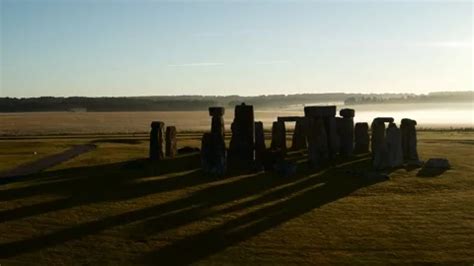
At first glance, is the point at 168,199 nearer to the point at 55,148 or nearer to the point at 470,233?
the point at 470,233

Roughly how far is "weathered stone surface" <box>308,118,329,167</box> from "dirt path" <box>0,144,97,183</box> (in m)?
13.1

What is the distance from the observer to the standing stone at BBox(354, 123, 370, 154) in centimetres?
3288

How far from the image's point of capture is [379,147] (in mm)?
26859

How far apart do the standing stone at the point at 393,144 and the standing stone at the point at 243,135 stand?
259 inches

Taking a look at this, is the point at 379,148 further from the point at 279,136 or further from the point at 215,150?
the point at 279,136

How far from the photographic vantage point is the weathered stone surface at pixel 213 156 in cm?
2438

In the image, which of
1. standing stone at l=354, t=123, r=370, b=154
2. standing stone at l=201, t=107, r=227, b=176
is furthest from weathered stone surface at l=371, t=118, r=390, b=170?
standing stone at l=201, t=107, r=227, b=176

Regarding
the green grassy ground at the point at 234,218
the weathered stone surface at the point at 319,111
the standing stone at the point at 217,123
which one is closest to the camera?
the green grassy ground at the point at 234,218

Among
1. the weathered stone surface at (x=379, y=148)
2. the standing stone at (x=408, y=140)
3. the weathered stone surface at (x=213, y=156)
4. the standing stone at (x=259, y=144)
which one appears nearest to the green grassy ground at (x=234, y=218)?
the weathered stone surface at (x=213, y=156)

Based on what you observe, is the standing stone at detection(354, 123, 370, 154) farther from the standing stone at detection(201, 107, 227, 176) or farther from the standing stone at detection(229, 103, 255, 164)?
the standing stone at detection(201, 107, 227, 176)

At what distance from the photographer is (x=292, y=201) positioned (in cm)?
1944

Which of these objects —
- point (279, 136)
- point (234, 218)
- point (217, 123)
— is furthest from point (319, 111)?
point (234, 218)

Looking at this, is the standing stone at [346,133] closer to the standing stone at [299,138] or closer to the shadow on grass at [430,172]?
the standing stone at [299,138]

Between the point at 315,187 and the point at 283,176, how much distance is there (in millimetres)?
2642
